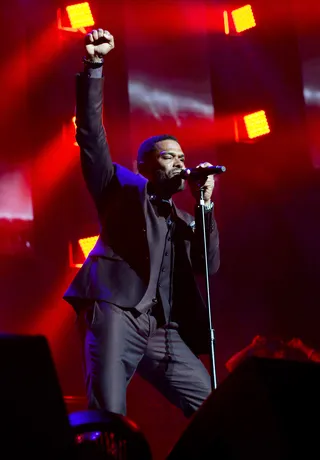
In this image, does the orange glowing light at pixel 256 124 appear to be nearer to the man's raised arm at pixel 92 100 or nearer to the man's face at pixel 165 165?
the man's face at pixel 165 165

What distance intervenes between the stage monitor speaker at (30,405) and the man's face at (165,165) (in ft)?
7.56

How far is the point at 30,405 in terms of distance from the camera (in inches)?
51.0

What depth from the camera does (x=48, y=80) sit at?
19.2ft

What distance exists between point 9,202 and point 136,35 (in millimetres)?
2020

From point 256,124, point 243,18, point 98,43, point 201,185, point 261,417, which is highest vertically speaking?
point 243,18

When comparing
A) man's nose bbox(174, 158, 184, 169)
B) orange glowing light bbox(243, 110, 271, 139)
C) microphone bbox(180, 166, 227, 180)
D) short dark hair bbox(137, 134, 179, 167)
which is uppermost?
orange glowing light bbox(243, 110, 271, 139)

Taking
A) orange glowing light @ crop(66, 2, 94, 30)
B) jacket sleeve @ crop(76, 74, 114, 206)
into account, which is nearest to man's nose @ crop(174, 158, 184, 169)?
jacket sleeve @ crop(76, 74, 114, 206)

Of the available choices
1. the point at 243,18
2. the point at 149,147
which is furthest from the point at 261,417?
the point at 243,18

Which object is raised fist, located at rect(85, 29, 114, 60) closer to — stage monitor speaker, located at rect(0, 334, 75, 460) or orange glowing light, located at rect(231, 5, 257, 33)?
stage monitor speaker, located at rect(0, 334, 75, 460)

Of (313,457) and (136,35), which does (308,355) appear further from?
(313,457)

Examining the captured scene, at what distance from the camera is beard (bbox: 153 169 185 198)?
351 centimetres

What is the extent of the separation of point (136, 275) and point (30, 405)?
192 cm

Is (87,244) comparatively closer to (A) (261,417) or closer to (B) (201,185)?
(B) (201,185)

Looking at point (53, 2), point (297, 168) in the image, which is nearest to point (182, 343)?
point (297, 168)
